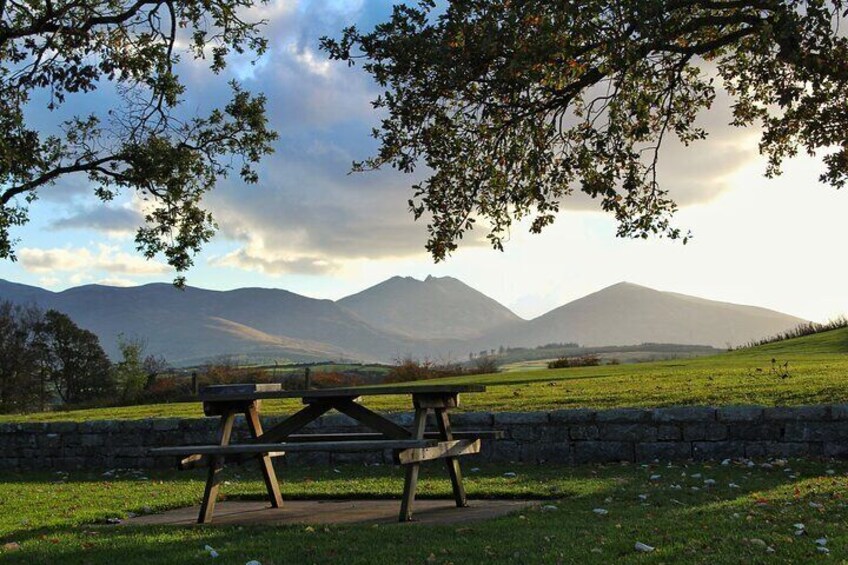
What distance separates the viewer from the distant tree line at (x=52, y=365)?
5731 centimetres

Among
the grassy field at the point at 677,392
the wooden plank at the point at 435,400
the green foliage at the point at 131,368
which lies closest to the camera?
the wooden plank at the point at 435,400

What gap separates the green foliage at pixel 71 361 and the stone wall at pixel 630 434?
4813 centimetres

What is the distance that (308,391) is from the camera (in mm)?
8750

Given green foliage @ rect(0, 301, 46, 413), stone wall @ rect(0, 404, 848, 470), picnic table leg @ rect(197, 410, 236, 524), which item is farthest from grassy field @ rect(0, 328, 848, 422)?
green foliage @ rect(0, 301, 46, 413)

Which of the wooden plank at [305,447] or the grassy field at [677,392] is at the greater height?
the grassy field at [677,392]

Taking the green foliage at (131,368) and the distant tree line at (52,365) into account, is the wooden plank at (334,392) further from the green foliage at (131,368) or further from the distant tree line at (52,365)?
the distant tree line at (52,365)

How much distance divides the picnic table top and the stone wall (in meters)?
3.76

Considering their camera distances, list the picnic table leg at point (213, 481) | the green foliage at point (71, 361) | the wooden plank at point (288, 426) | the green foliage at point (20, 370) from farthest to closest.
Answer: the green foliage at point (71, 361) < the green foliage at point (20, 370) < the wooden plank at point (288, 426) < the picnic table leg at point (213, 481)

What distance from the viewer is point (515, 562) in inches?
230

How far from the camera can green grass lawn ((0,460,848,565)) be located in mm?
6152

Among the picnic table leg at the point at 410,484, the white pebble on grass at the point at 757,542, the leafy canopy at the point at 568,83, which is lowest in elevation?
the white pebble on grass at the point at 757,542

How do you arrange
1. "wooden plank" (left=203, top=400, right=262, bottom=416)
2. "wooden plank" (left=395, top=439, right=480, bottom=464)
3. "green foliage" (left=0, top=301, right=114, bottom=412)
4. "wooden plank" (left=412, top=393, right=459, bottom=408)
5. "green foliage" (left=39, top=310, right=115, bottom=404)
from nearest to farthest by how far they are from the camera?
"wooden plank" (left=395, top=439, right=480, bottom=464), "wooden plank" (left=412, top=393, right=459, bottom=408), "wooden plank" (left=203, top=400, right=262, bottom=416), "green foliage" (left=0, top=301, right=114, bottom=412), "green foliage" (left=39, top=310, right=115, bottom=404)

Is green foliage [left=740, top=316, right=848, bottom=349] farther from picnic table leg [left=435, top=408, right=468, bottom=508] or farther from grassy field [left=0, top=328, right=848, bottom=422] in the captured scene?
picnic table leg [left=435, top=408, right=468, bottom=508]

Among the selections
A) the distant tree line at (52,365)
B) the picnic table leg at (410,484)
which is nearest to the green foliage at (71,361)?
the distant tree line at (52,365)
